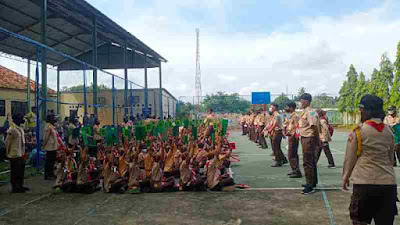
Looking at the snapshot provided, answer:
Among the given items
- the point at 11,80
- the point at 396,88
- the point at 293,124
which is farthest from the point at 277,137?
the point at 396,88

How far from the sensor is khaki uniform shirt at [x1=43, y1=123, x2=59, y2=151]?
8.09m

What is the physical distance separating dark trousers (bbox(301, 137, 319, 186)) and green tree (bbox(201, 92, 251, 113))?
24374mm

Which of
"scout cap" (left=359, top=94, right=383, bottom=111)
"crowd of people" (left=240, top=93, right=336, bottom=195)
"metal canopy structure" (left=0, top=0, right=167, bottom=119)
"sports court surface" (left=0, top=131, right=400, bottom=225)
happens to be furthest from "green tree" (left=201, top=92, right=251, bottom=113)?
"scout cap" (left=359, top=94, right=383, bottom=111)

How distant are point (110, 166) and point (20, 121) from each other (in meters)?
2.09

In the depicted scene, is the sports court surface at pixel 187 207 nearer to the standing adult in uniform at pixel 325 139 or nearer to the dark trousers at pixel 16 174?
the dark trousers at pixel 16 174

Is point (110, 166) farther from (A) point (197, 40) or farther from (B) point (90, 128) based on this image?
(A) point (197, 40)

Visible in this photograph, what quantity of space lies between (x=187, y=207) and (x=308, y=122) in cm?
273

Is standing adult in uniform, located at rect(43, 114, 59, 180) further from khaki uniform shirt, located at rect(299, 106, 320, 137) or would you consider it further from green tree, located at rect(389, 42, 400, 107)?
green tree, located at rect(389, 42, 400, 107)

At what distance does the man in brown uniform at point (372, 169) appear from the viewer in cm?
326

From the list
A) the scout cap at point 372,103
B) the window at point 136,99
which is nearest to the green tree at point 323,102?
the window at point 136,99

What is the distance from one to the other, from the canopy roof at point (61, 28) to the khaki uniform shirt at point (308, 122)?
788 cm

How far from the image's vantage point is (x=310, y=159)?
6.53m

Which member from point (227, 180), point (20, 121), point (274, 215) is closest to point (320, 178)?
point (227, 180)

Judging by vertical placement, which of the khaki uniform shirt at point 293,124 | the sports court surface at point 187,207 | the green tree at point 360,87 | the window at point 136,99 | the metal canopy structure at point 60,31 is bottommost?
the sports court surface at point 187,207
